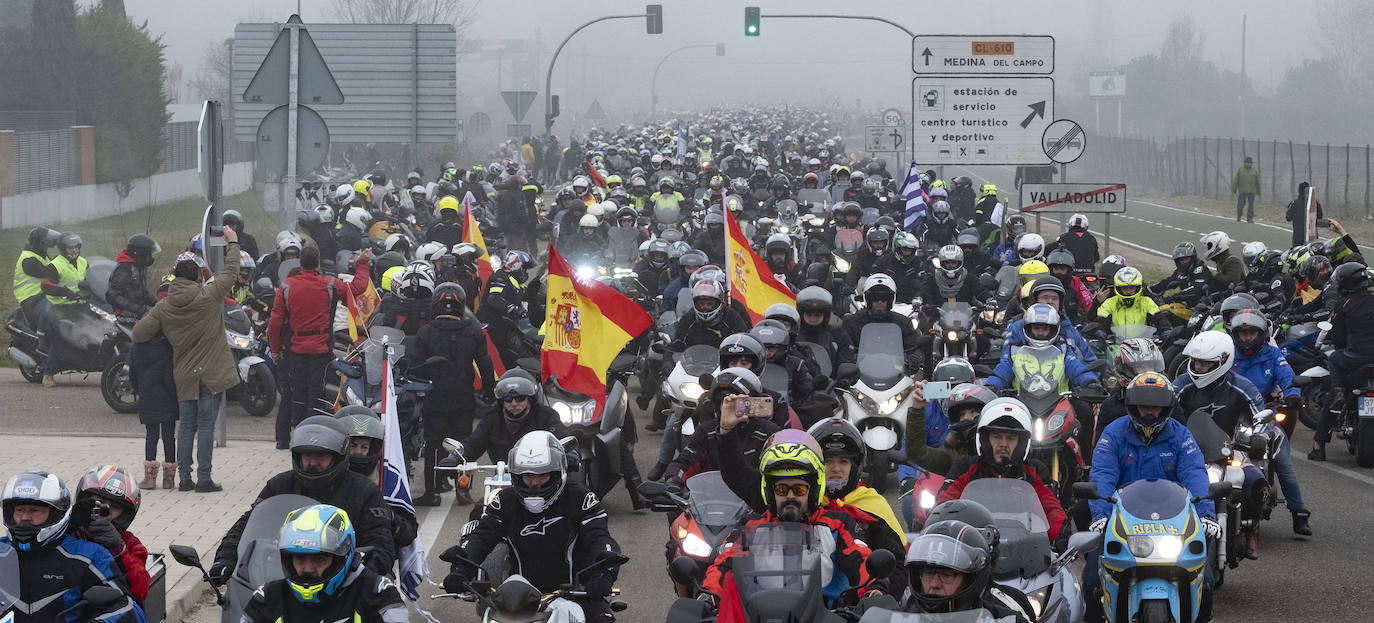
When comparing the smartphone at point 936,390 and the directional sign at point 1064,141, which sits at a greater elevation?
the directional sign at point 1064,141

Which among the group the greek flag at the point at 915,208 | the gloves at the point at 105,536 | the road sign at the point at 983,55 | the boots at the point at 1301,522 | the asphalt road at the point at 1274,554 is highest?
the road sign at the point at 983,55

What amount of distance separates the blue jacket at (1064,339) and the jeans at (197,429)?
590 cm

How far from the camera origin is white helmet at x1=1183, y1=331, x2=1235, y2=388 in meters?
12.0

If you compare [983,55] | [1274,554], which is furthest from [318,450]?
[983,55]

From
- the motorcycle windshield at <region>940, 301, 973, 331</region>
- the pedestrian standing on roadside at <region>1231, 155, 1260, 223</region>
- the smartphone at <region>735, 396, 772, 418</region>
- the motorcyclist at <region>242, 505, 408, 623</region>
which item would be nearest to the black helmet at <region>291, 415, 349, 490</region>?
the motorcyclist at <region>242, 505, 408, 623</region>

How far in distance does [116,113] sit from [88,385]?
95.9 ft

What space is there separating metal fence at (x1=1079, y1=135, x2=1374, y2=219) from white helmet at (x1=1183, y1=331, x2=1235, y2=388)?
3479 centimetres

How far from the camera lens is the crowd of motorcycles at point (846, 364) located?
819cm

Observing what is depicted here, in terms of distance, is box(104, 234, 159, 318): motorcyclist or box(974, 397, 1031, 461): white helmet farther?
box(104, 234, 159, 318): motorcyclist

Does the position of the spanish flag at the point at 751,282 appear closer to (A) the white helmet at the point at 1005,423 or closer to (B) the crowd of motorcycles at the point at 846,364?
(B) the crowd of motorcycles at the point at 846,364

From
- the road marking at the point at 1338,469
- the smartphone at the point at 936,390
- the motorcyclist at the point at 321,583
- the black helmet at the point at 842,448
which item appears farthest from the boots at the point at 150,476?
the road marking at the point at 1338,469

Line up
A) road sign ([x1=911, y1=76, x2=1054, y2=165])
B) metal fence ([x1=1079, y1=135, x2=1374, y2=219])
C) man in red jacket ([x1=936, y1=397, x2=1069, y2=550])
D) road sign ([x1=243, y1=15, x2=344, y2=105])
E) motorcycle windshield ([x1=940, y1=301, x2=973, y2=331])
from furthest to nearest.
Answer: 1. metal fence ([x1=1079, y1=135, x2=1374, y2=219])
2. road sign ([x1=911, y1=76, x2=1054, y2=165])
3. motorcycle windshield ([x1=940, y1=301, x2=973, y2=331])
4. road sign ([x1=243, y1=15, x2=344, y2=105])
5. man in red jacket ([x1=936, y1=397, x2=1069, y2=550])

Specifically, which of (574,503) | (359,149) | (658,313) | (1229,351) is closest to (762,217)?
(658,313)

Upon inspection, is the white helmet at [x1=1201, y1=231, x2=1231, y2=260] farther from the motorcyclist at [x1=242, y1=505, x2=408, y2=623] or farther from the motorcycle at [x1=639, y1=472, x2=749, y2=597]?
the motorcyclist at [x1=242, y1=505, x2=408, y2=623]
